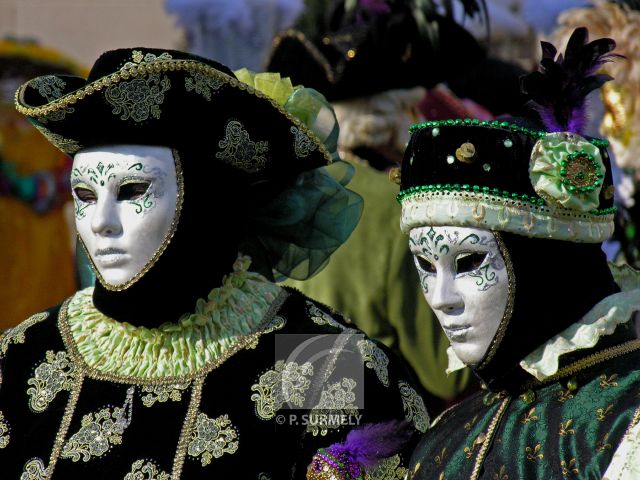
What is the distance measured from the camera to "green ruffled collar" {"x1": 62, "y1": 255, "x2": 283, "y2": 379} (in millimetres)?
3471

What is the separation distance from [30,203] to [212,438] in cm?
333

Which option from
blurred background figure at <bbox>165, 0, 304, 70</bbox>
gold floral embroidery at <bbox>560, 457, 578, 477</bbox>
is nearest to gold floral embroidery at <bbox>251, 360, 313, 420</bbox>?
gold floral embroidery at <bbox>560, 457, 578, 477</bbox>

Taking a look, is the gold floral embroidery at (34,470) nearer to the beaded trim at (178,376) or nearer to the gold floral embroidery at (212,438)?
the beaded trim at (178,376)

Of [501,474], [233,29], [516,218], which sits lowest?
[501,474]

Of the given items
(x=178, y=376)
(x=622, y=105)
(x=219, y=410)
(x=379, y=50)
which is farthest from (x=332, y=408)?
(x=622, y=105)

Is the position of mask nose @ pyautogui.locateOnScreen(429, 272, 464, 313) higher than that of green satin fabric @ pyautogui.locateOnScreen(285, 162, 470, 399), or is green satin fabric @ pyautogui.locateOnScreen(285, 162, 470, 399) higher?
green satin fabric @ pyautogui.locateOnScreen(285, 162, 470, 399)

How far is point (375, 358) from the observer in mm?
3469

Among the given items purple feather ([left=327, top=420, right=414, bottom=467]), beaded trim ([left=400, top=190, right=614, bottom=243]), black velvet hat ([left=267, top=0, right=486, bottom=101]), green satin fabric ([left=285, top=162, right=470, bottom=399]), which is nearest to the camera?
beaded trim ([left=400, top=190, right=614, bottom=243])

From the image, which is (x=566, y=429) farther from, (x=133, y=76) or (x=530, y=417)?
(x=133, y=76)

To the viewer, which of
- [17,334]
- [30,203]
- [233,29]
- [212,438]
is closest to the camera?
[212,438]

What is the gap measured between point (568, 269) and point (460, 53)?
2.31 meters

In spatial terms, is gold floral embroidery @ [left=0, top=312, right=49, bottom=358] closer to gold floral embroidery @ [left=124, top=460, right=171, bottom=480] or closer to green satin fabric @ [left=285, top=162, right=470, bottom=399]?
gold floral embroidery @ [left=124, top=460, right=171, bottom=480]

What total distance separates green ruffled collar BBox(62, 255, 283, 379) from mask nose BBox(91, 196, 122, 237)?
27 centimetres

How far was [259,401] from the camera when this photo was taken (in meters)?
3.37
